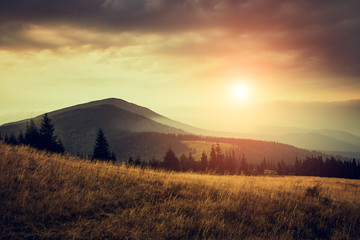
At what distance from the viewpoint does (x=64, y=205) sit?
21.7 feet

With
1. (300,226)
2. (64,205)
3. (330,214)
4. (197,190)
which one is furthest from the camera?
(197,190)

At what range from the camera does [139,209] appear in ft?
23.4

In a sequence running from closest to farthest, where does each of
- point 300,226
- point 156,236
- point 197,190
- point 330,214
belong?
point 156,236 → point 300,226 → point 330,214 → point 197,190

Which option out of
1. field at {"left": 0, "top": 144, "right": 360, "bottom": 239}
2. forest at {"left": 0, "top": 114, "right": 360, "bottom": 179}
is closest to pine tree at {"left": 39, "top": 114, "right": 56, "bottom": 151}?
forest at {"left": 0, "top": 114, "right": 360, "bottom": 179}

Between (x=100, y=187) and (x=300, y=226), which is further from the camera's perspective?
(x=100, y=187)

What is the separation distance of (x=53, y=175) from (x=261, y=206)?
818 centimetres

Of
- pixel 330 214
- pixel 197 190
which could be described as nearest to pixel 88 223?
pixel 197 190

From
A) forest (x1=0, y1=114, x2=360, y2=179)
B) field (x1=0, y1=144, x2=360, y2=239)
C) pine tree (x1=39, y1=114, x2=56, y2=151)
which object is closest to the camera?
field (x1=0, y1=144, x2=360, y2=239)

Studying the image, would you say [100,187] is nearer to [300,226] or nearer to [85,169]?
[85,169]

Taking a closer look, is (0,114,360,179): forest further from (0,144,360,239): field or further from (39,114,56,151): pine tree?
(0,144,360,239): field

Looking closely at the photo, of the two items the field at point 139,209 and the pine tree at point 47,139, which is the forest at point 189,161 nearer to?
the pine tree at point 47,139

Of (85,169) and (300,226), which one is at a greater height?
(85,169)

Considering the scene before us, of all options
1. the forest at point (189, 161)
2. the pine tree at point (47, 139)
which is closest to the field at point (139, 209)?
the forest at point (189, 161)

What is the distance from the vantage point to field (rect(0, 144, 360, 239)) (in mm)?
5832
